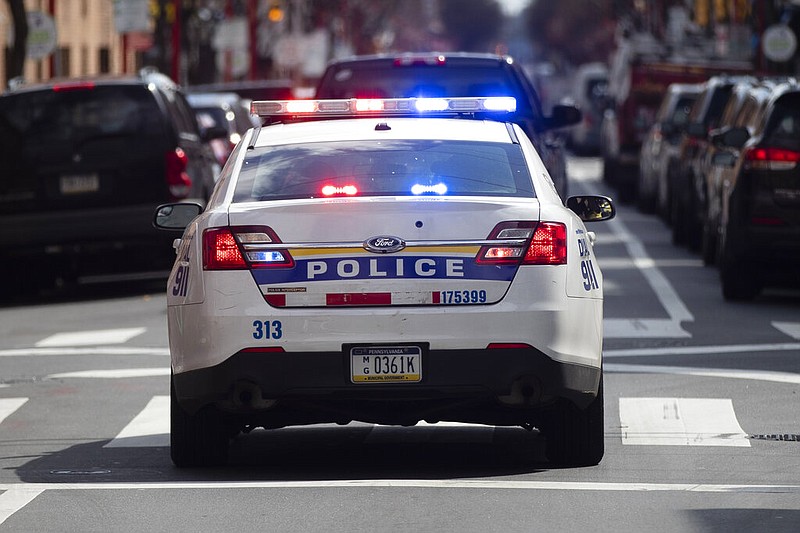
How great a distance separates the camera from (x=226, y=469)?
909 cm

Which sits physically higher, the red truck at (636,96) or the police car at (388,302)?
the police car at (388,302)

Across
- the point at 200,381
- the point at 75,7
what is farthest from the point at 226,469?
the point at 75,7

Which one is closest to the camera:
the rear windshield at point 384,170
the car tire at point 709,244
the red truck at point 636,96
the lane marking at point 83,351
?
the rear windshield at point 384,170

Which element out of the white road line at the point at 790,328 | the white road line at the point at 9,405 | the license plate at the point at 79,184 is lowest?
the white road line at the point at 790,328

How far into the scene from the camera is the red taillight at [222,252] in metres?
8.52

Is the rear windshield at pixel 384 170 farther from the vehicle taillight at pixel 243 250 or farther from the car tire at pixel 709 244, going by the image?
the car tire at pixel 709 244

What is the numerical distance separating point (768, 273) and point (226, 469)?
9.63m

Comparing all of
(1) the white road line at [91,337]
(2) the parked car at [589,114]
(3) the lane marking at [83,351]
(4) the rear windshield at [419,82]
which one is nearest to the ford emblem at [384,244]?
(3) the lane marking at [83,351]

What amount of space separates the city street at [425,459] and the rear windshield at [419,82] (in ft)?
10.9

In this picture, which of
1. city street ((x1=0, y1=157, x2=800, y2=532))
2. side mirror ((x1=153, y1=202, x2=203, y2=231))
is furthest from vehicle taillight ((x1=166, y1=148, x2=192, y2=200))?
side mirror ((x1=153, y1=202, x2=203, y2=231))

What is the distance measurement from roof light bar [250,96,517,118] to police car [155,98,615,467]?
902 mm

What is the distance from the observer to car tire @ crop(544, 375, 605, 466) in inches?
351

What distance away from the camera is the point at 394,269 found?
27.6ft

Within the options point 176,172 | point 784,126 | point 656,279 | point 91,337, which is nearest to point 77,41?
point 176,172
